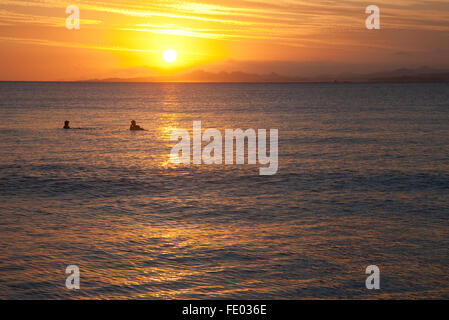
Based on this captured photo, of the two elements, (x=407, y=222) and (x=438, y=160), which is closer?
(x=407, y=222)

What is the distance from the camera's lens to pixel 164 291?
15.3m

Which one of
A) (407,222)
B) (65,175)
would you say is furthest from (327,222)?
(65,175)

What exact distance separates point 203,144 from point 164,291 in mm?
40254

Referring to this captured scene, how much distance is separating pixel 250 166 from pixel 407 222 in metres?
17.6

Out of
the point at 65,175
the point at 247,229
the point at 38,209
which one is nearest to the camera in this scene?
the point at 247,229

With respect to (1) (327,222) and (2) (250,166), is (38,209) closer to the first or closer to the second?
(1) (327,222)

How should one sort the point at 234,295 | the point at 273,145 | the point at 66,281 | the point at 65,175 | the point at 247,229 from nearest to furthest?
the point at 234,295 < the point at 66,281 < the point at 247,229 < the point at 65,175 < the point at 273,145

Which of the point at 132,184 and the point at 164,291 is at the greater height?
the point at 132,184

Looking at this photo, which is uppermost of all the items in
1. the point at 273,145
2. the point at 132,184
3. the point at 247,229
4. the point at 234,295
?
the point at 273,145

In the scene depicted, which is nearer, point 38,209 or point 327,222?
point 327,222

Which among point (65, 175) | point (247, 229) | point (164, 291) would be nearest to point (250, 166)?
point (65, 175)
